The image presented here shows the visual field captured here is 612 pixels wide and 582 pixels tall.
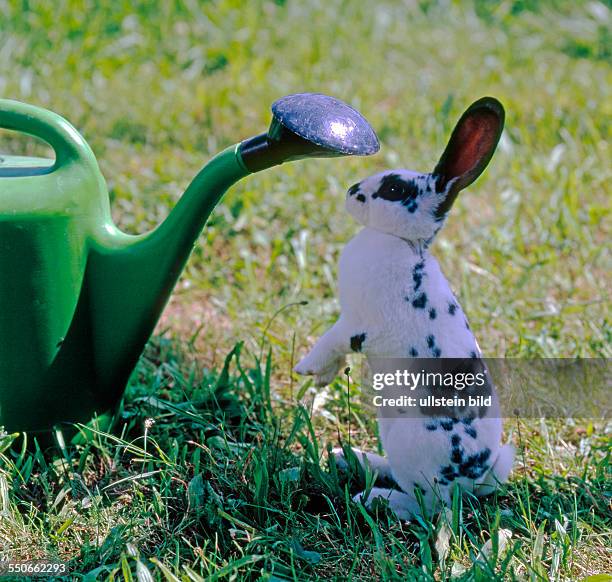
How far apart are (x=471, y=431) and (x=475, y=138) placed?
47cm

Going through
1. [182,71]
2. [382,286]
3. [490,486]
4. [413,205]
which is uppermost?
[182,71]

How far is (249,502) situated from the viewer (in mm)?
1525

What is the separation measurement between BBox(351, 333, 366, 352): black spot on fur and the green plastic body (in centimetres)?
33

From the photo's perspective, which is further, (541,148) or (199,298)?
(541,148)

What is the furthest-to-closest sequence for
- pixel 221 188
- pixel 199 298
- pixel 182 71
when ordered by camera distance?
pixel 182 71, pixel 199 298, pixel 221 188

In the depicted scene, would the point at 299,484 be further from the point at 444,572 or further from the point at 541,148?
the point at 541,148

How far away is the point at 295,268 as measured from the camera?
2406 millimetres

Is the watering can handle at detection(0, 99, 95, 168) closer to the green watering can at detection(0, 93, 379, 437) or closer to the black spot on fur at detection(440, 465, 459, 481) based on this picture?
the green watering can at detection(0, 93, 379, 437)

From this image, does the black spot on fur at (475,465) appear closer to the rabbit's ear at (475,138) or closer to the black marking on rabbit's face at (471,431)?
the black marking on rabbit's face at (471,431)

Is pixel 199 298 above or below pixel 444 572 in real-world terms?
above

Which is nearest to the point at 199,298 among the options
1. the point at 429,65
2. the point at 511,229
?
the point at 511,229

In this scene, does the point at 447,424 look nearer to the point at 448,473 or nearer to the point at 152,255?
the point at 448,473

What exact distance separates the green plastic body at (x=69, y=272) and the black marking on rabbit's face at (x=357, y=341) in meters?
0.33

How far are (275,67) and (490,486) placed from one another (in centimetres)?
248
